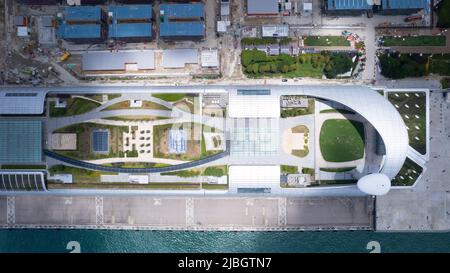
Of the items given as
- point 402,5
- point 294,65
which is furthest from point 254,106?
point 402,5

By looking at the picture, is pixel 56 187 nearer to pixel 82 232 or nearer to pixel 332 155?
pixel 82 232

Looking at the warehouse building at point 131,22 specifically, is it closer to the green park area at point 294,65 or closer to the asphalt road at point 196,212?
the green park area at point 294,65

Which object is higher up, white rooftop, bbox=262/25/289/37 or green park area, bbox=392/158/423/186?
white rooftop, bbox=262/25/289/37

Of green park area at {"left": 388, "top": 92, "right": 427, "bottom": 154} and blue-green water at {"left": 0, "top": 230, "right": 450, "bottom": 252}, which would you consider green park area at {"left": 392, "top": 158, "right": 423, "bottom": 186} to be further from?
blue-green water at {"left": 0, "top": 230, "right": 450, "bottom": 252}

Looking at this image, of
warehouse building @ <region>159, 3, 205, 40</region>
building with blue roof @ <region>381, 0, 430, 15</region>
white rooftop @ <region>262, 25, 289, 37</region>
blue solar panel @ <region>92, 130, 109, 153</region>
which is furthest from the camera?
white rooftop @ <region>262, 25, 289, 37</region>

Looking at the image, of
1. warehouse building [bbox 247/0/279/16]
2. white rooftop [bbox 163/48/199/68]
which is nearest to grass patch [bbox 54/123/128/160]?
white rooftop [bbox 163/48/199/68]
